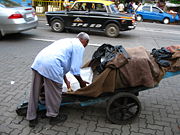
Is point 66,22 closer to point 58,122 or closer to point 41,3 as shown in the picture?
point 58,122

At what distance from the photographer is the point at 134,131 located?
11.4 ft

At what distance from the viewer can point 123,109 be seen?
3598 millimetres

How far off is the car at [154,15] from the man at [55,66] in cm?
1664

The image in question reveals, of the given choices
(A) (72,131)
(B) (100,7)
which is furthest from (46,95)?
(B) (100,7)

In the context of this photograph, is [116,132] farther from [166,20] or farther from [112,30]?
[166,20]

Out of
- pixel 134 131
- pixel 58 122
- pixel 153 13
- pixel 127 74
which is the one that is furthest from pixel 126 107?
pixel 153 13

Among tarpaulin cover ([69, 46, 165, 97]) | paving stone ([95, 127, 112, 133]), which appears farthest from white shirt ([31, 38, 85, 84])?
paving stone ([95, 127, 112, 133])

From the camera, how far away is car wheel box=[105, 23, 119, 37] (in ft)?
34.8

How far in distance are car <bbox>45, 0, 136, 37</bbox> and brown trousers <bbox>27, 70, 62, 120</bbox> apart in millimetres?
7662

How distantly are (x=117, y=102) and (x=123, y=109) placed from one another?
6.1 inches

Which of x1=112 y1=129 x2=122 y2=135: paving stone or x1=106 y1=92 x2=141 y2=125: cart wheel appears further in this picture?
x1=106 y1=92 x2=141 y2=125: cart wheel

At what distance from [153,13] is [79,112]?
54.2 ft

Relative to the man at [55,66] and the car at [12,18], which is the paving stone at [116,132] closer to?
the man at [55,66]

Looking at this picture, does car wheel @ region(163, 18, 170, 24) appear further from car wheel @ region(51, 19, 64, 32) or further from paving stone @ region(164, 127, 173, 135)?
paving stone @ region(164, 127, 173, 135)
